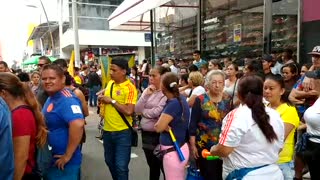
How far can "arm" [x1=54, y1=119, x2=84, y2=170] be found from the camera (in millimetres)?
3402

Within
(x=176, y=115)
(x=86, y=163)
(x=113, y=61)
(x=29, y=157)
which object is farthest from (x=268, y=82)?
(x=86, y=163)

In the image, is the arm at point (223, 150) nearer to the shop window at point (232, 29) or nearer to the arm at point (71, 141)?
the arm at point (71, 141)

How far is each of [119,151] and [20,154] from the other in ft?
6.49

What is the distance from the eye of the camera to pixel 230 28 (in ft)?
38.3

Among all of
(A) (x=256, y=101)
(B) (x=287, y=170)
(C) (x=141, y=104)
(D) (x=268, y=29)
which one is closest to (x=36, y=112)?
(A) (x=256, y=101)

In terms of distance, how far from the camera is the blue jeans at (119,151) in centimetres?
461

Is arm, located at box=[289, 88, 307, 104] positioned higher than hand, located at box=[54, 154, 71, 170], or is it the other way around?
arm, located at box=[289, 88, 307, 104]

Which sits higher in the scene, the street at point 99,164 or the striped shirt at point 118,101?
the striped shirt at point 118,101

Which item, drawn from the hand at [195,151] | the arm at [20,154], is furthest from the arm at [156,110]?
the arm at [20,154]

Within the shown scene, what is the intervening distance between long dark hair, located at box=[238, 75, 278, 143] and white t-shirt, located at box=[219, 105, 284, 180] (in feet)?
0.10

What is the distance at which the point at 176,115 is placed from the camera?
4.03 meters

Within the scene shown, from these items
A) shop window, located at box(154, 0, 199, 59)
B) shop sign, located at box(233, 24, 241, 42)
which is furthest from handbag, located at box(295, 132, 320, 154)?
shop window, located at box(154, 0, 199, 59)

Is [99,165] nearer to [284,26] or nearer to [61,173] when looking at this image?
[61,173]

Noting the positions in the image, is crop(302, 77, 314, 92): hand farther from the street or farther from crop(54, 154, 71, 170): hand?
crop(54, 154, 71, 170): hand
